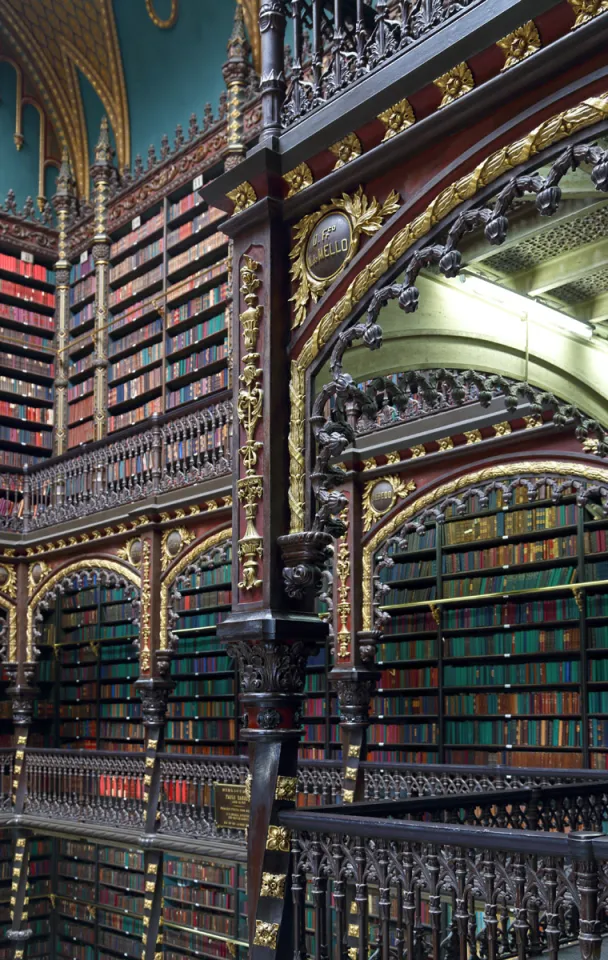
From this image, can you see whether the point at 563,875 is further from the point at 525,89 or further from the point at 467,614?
the point at 467,614

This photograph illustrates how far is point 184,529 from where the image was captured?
8.96 meters

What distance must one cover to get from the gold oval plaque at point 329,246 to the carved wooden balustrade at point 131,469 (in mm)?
→ 5106

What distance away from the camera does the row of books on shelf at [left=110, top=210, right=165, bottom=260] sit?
11.1m

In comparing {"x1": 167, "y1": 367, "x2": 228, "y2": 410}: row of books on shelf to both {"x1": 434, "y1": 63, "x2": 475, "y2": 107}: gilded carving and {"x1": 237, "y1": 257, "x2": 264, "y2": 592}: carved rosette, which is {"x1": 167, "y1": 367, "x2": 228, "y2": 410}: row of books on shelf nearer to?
{"x1": 237, "y1": 257, "x2": 264, "y2": 592}: carved rosette

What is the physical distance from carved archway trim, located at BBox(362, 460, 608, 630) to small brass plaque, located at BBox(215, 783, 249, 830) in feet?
5.57

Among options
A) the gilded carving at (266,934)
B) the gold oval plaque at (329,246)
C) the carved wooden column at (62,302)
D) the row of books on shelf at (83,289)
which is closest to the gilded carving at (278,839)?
the gilded carving at (266,934)

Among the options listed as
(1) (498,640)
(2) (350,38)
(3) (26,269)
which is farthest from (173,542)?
(2) (350,38)

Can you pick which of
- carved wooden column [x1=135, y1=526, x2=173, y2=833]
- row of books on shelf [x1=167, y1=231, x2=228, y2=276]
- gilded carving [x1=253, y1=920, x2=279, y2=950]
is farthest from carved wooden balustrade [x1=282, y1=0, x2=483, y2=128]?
row of books on shelf [x1=167, y1=231, x2=228, y2=276]

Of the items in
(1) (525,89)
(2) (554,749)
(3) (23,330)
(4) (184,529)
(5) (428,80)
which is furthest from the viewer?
(3) (23,330)

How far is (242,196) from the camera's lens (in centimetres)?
346

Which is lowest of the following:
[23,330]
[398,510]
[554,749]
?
[554,749]

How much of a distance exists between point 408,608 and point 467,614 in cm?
62

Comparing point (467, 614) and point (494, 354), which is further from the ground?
point (494, 354)

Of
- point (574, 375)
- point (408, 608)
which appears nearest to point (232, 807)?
point (408, 608)
